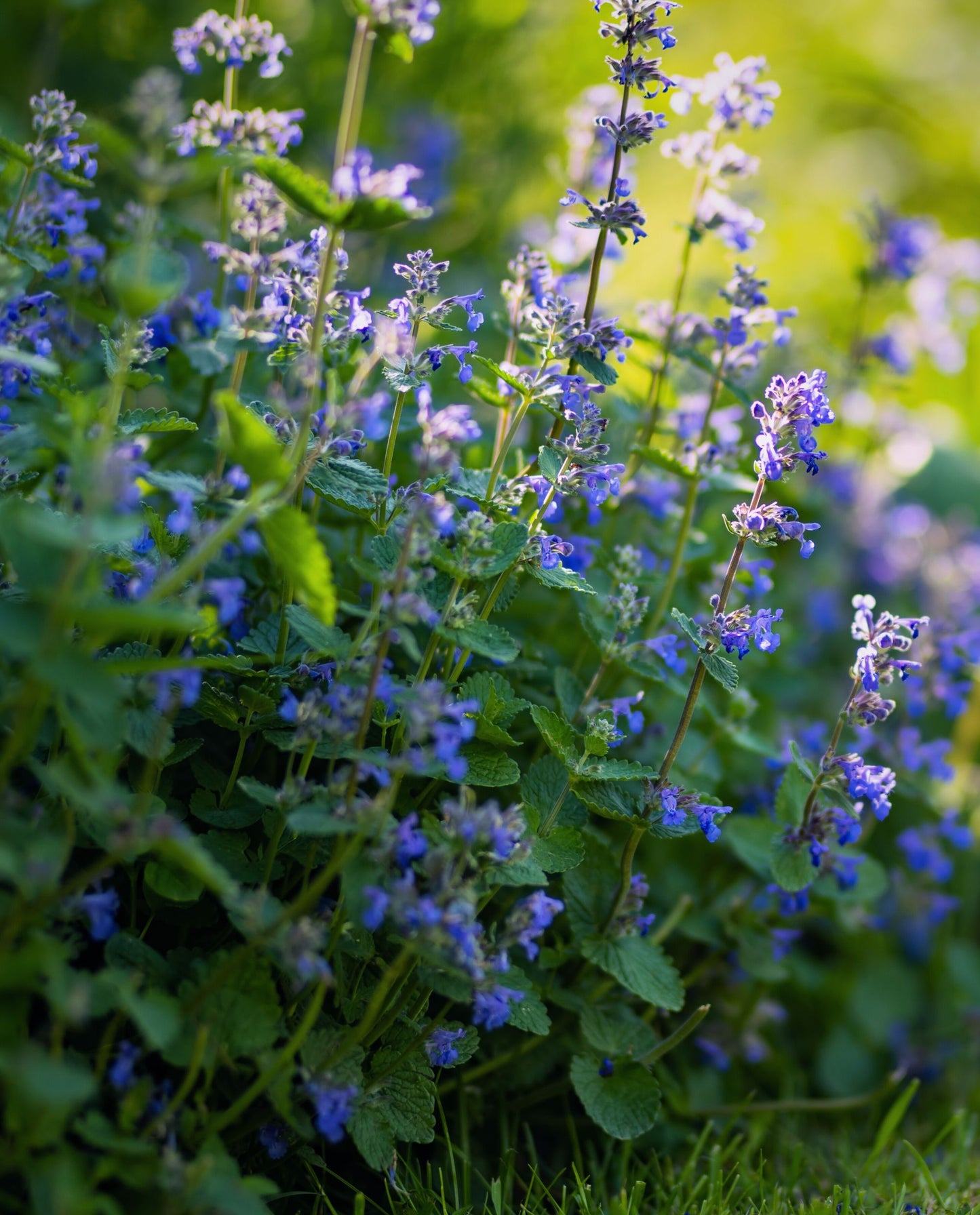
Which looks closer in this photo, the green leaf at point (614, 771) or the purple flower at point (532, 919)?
the purple flower at point (532, 919)

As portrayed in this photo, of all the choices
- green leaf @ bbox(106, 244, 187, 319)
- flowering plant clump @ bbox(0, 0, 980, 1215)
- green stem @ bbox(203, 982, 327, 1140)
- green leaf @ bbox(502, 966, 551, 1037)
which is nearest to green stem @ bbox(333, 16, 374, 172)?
flowering plant clump @ bbox(0, 0, 980, 1215)

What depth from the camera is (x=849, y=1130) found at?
2.36 metres

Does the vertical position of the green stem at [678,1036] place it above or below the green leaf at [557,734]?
below

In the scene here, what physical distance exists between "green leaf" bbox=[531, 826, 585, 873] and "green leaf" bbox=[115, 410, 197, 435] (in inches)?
33.1

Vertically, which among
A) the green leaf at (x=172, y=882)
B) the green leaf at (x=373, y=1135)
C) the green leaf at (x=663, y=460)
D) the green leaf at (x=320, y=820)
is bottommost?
the green leaf at (x=373, y=1135)

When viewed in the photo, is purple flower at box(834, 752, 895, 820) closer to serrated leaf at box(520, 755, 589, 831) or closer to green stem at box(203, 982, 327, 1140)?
serrated leaf at box(520, 755, 589, 831)

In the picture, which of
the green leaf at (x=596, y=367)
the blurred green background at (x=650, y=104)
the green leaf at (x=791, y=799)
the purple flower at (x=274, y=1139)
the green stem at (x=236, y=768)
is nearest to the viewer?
the purple flower at (x=274, y=1139)

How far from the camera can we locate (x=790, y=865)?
1.83 metres

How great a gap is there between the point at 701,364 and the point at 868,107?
28.5 feet

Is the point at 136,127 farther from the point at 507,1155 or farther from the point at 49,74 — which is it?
the point at 507,1155

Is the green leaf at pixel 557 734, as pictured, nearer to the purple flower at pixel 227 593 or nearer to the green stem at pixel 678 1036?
the green stem at pixel 678 1036

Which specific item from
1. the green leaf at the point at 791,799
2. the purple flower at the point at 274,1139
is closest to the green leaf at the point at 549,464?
the green leaf at the point at 791,799

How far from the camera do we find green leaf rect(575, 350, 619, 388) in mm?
1695

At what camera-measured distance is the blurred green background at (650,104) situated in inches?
164
